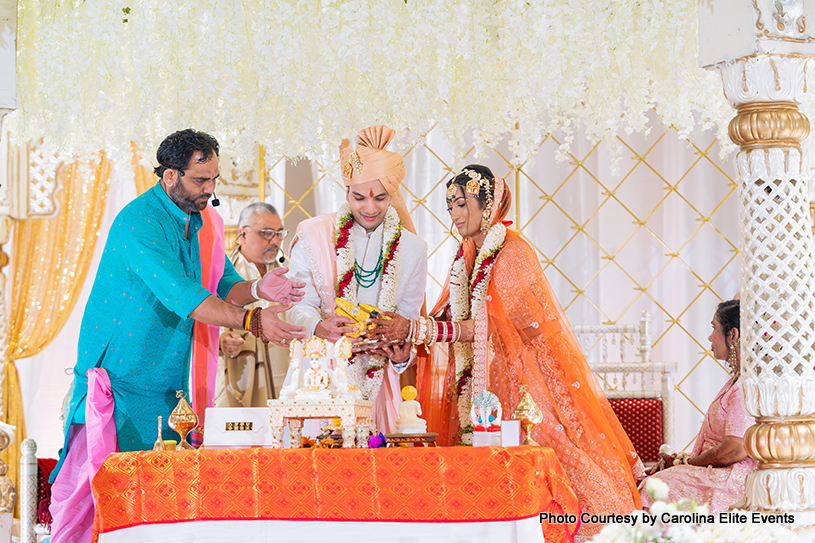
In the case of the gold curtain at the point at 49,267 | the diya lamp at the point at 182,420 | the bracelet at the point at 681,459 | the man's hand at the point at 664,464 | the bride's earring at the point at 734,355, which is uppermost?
the gold curtain at the point at 49,267

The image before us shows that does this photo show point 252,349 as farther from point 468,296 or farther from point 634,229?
point 634,229

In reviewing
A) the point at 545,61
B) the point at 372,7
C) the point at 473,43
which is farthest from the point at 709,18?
the point at 372,7

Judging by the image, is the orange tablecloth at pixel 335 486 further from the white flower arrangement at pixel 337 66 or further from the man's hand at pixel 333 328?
the white flower arrangement at pixel 337 66

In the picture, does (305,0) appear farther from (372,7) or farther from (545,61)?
(545,61)

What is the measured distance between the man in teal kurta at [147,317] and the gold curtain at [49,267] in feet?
9.89

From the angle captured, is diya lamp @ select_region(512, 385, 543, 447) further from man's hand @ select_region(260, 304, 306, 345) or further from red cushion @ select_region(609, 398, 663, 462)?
red cushion @ select_region(609, 398, 663, 462)

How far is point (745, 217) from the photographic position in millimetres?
3029

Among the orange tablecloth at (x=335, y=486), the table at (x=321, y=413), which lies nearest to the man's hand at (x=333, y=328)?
the table at (x=321, y=413)

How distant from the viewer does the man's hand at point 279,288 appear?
10.4 feet

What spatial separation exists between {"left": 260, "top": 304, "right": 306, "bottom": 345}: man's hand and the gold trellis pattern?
2.65 metres

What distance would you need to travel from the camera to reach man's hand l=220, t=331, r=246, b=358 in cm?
475

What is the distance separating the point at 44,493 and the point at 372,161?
2785mm

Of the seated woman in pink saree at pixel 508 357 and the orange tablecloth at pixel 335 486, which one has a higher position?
the seated woman in pink saree at pixel 508 357

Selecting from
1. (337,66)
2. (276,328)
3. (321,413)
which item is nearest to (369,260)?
(276,328)
